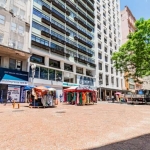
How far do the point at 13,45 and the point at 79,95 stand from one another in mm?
13003

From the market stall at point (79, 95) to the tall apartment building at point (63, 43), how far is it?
7.51m

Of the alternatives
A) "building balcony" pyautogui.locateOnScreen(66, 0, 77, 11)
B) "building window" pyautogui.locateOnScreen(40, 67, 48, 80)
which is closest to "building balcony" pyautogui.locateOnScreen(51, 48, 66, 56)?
"building window" pyautogui.locateOnScreen(40, 67, 48, 80)

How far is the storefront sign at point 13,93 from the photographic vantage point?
2541cm

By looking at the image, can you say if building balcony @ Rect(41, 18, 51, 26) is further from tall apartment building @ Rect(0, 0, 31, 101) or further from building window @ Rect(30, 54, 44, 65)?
building window @ Rect(30, 54, 44, 65)

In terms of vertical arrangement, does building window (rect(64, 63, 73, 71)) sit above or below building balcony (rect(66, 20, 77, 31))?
below

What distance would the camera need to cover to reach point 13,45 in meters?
26.1

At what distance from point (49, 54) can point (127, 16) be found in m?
51.1

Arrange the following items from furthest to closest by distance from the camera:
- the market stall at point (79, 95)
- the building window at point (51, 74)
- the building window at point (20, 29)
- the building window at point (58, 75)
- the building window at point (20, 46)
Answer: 1. the building window at point (58, 75)
2. the building window at point (51, 74)
3. the building window at point (20, 29)
4. the building window at point (20, 46)
5. the market stall at point (79, 95)

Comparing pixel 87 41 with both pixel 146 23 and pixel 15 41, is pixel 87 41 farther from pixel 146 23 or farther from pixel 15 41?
pixel 15 41

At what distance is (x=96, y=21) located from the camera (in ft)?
171

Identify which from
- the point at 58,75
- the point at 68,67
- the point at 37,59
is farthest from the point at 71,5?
the point at 58,75

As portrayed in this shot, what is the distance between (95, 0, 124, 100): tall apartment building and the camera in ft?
162

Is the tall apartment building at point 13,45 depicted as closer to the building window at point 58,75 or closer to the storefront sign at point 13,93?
the storefront sign at point 13,93

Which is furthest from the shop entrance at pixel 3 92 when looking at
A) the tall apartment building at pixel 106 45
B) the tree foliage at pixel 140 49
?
the tall apartment building at pixel 106 45
